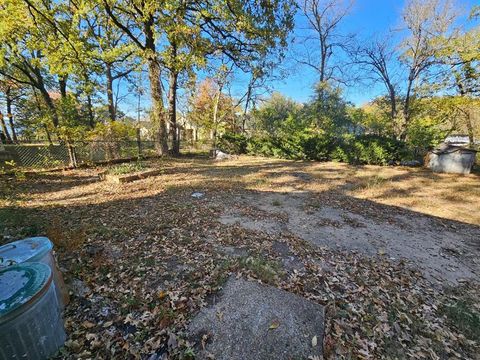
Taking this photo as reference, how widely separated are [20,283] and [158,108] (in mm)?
11653

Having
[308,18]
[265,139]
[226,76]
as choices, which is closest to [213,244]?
[226,76]

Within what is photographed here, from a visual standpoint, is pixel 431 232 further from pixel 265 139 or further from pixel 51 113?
pixel 265 139

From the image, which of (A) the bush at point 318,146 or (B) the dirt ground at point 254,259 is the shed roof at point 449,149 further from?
(A) the bush at point 318,146

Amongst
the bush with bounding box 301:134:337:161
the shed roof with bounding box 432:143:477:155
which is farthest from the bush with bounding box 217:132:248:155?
the shed roof with bounding box 432:143:477:155

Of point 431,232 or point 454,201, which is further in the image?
point 454,201

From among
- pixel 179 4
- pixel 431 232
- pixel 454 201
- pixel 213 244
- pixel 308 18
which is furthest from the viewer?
pixel 308 18

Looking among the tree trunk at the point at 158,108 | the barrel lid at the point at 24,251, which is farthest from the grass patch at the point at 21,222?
the tree trunk at the point at 158,108

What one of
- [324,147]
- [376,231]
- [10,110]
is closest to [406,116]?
[324,147]

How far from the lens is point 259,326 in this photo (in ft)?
6.82

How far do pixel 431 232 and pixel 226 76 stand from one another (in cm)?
1256

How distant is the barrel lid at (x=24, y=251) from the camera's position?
1834 millimetres

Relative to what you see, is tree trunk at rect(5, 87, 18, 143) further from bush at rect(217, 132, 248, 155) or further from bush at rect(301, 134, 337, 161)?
bush at rect(301, 134, 337, 161)

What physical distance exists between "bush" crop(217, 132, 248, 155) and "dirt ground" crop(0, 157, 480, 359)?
11944 mm

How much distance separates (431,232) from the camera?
4.57 metres
